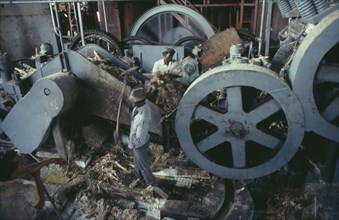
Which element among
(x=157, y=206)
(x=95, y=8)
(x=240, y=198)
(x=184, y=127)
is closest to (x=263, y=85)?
(x=184, y=127)

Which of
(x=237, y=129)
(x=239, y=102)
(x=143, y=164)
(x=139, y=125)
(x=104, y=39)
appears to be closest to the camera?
(x=239, y=102)

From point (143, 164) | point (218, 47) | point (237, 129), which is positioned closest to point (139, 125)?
point (143, 164)

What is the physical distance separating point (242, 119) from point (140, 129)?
143cm

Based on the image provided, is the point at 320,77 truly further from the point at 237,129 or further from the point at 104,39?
the point at 104,39

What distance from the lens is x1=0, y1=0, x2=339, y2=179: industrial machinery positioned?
11.2 feet

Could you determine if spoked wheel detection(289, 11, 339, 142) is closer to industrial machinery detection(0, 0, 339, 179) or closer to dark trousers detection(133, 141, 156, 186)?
industrial machinery detection(0, 0, 339, 179)

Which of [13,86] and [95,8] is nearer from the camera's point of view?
[13,86]

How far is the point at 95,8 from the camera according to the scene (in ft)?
44.9

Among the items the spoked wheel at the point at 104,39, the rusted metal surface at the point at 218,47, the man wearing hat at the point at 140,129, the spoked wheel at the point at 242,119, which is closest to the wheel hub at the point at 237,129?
the spoked wheel at the point at 242,119

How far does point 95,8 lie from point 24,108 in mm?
10489

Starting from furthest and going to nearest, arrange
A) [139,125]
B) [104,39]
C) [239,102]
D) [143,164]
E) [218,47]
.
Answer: [104,39] < [218,47] < [143,164] < [139,125] < [239,102]

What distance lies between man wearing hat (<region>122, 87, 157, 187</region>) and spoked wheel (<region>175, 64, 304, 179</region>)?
19.3 inches

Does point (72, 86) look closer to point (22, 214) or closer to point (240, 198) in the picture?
point (22, 214)

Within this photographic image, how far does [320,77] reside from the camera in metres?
3.43
